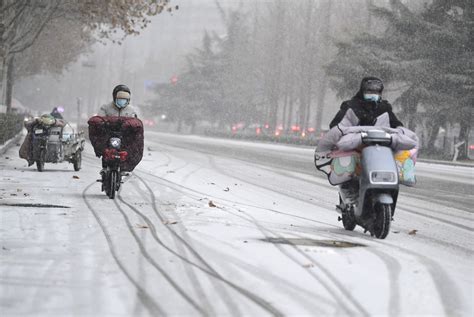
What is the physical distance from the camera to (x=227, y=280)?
6.37m

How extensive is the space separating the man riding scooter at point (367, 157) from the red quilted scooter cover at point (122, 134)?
4256 mm

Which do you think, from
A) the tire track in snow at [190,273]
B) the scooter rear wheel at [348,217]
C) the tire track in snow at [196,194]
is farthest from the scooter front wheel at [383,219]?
the tire track in snow at [190,273]

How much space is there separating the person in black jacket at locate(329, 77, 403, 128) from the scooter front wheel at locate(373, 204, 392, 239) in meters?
1.22

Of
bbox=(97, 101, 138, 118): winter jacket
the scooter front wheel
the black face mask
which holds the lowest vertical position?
the scooter front wheel

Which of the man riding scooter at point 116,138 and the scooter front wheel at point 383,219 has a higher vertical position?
the man riding scooter at point 116,138

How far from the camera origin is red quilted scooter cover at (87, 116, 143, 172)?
13039mm

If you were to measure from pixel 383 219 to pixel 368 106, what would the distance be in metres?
→ 1.49

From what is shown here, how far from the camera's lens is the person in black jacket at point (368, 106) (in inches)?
374

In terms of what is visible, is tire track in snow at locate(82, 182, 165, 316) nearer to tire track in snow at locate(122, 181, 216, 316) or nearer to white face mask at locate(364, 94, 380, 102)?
tire track in snow at locate(122, 181, 216, 316)

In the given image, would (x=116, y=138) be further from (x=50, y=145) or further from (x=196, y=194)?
(x=50, y=145)

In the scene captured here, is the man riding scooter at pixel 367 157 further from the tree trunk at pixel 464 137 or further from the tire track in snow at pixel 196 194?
the tree trunk at pixel 464 137

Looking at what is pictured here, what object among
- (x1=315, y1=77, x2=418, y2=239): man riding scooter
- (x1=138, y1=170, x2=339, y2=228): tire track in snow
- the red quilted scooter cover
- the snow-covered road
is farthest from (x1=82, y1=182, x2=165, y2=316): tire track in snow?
the red quilted scooter cover

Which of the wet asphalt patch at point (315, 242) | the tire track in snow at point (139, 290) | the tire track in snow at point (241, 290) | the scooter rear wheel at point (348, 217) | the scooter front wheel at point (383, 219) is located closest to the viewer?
the tire track in snow at point (139, 290)

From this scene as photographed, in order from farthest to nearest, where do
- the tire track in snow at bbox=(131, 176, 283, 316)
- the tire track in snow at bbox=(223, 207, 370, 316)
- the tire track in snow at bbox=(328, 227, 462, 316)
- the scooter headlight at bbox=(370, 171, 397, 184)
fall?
the scooter headlight at bbox=(370, 171, 397, 184)
the tire track in snow at bbox=(328, 227, 462, 316)
the tire track in snow at bbox=(223, 207, 370, 316)
the tire track in snow at bbox=(131, 176, 283, 316)
